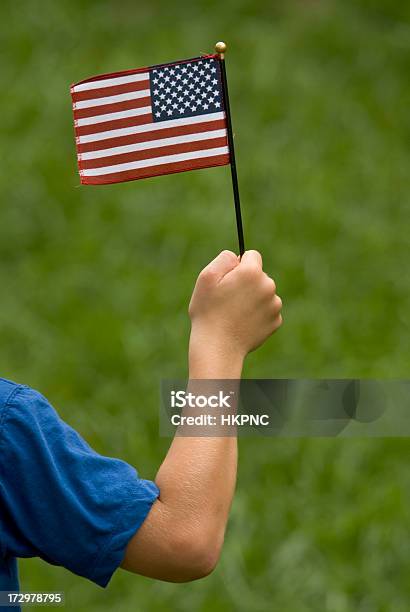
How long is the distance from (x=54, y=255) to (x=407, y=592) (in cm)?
253

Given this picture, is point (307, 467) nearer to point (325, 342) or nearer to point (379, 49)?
point (325, 342)

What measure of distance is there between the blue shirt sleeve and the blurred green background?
1906 millimetres

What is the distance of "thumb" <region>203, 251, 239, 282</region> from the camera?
73.9 inches

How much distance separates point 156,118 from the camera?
211 centimetres

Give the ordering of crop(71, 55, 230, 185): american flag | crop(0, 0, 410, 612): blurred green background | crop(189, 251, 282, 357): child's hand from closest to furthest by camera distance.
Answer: crop(189, 251, 282, 357): child's hand → crop(71, 55, 230, 185): american flag → crop(0, 0, 410, 612): blurred green background

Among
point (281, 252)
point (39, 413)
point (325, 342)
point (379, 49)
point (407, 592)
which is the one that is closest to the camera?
point (39, 413)

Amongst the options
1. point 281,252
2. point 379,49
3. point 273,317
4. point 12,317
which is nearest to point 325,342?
point 281,252

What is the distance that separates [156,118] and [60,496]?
745 mm

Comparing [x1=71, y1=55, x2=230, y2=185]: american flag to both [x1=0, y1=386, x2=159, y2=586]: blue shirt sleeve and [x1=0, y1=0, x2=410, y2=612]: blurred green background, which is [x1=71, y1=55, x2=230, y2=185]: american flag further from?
[x1=0, y1=0, x2=410, y2=612]: blurred green background

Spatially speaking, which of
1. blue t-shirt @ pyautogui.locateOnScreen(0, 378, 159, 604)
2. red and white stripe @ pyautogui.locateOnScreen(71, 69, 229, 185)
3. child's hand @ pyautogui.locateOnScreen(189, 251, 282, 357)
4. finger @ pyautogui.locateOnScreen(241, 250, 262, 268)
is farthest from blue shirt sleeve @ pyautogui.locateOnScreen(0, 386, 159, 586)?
red and white stripe @ pyautogui.locateOnScreen(71, 69, 229, 185)

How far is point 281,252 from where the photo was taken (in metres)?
5.30

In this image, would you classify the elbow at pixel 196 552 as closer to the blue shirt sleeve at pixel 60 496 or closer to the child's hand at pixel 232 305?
the blue shirt sleeve at pixel 60 496

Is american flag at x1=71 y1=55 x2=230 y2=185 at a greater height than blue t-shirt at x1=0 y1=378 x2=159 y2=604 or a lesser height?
greater

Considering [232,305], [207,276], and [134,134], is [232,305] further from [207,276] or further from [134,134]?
[134,134]
